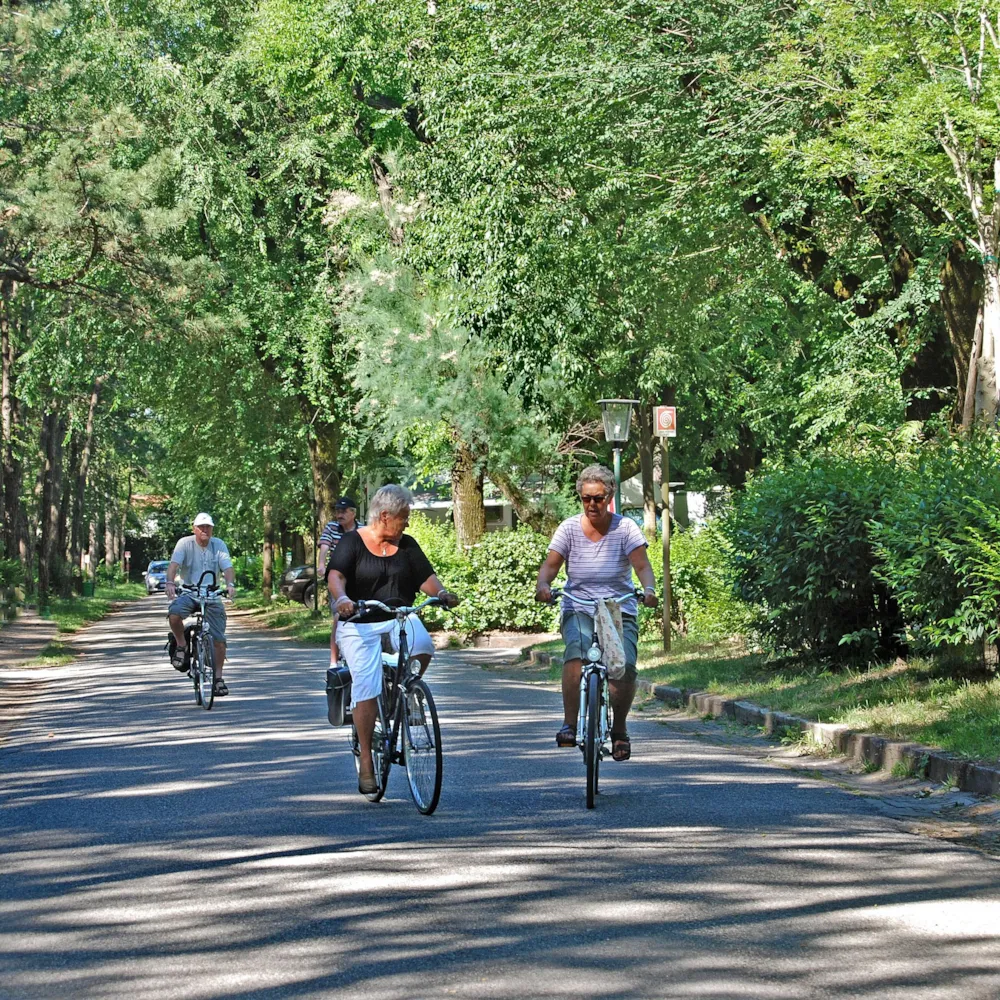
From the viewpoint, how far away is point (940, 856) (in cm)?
771

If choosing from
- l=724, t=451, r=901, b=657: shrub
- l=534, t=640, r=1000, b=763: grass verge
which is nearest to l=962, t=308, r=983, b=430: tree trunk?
l=724, t=451, r=901, b=657: shrub

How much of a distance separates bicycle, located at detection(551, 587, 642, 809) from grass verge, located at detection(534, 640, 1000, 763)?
247 centimetres

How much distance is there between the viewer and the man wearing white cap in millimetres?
16625

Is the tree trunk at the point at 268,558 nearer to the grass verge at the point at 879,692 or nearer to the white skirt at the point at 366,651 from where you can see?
the grass verge at the point at 879,692

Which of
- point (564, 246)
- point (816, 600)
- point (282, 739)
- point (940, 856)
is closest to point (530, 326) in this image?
point (564, 246)

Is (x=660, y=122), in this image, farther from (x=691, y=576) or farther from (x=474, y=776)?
(x=474, y=776)

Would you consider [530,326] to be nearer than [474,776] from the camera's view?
No

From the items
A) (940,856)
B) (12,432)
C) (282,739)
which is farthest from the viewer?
(12,432)

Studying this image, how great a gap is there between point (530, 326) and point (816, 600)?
1012 cm

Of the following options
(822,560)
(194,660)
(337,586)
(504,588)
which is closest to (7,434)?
(504,588)

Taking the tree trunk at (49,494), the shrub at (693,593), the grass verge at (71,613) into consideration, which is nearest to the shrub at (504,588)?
the shrub at (693,593)

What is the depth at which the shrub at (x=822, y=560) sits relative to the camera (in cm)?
1472

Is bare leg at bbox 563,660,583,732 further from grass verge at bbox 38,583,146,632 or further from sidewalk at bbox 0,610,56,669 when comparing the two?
grass verge at bbox 38,583,146,632

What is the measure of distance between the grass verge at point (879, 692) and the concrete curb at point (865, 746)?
13 centimetres
